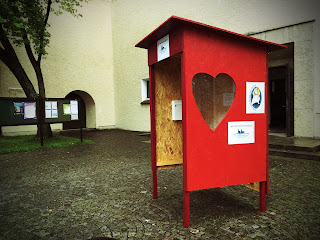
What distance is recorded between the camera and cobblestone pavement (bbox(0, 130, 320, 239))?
8.16ft

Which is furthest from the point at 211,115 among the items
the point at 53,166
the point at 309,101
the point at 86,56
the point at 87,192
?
the point at 86,56

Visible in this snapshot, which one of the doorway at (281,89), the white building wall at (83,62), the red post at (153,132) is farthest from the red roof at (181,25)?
the white building wall at (83,62)

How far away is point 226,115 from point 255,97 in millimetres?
458

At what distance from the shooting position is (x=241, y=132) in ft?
8.93

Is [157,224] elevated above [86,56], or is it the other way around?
[86,56]

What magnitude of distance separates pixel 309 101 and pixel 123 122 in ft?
32.7

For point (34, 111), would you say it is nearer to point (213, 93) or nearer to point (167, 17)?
point (213, 93)

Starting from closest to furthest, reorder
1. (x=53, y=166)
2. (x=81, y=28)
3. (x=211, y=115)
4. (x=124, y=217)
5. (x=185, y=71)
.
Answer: (x=185, y=71), (x=124, y=217), (x=211, y=115), (x=53, y=166), (x=81, y=28)

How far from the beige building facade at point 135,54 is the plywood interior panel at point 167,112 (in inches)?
217

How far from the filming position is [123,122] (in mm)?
14523

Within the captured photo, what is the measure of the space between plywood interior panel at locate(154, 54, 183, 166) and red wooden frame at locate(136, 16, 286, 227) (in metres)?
0.68

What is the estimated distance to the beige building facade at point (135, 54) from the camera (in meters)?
7.33

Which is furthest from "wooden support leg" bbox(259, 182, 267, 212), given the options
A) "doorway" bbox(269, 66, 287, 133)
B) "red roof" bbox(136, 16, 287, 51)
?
"doorway" bbox(269, 66, 287, 133)

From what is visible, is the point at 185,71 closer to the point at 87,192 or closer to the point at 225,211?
the point at 225,211
